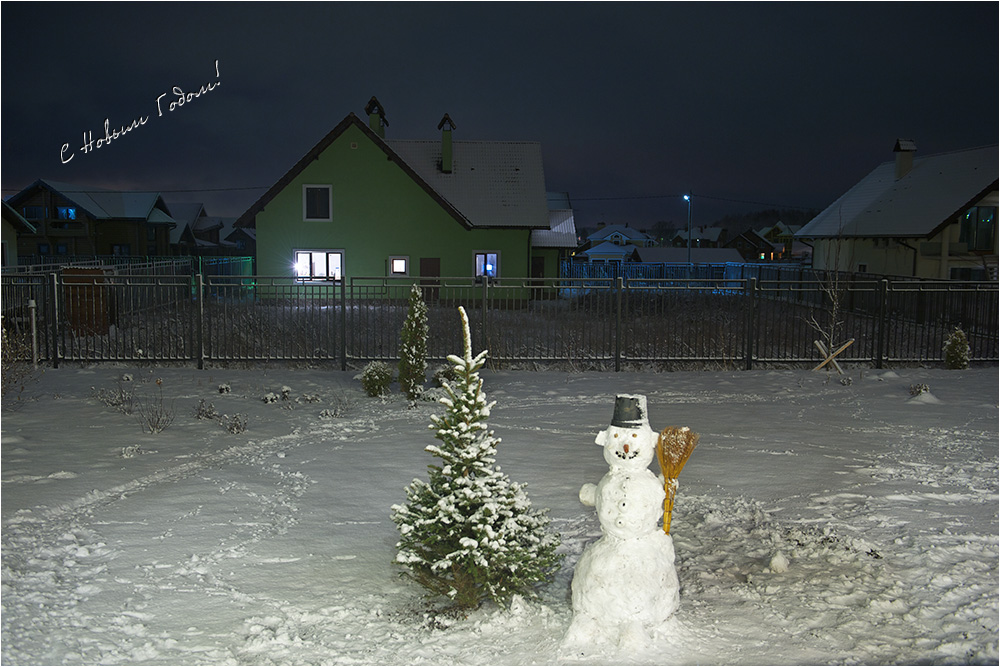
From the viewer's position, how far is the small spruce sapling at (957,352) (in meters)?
14.4

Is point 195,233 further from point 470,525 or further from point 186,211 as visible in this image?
point 470,525

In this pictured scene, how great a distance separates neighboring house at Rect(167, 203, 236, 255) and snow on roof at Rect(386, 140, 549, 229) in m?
42.3

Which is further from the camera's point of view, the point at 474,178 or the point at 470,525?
the point at 474,178

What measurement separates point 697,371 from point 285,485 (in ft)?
30.1

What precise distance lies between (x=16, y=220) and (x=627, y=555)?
117ft

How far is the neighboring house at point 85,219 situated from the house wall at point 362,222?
104 ft

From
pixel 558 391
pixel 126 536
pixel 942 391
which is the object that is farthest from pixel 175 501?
pixel 942 391

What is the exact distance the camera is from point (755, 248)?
84.4m

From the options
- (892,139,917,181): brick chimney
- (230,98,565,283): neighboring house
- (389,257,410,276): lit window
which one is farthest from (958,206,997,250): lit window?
(389,257,410,276): lit window

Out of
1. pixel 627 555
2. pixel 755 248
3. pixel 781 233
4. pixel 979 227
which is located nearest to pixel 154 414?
pixel 627 555

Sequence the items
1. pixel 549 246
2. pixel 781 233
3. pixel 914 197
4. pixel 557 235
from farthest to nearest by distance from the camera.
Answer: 1. pixel 781 233
2. pixel 557 235
3. pixel 549 246
4. pixel 914 197

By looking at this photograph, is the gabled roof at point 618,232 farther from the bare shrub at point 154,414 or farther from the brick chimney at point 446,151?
the bare shrub at point 154,414

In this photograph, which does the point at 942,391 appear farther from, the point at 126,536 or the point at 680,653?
the point at 126,536

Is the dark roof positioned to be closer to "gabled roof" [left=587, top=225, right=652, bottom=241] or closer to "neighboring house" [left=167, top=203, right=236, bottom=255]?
"neighboring house" [left=167, top=203, right=236, bottom=255]
